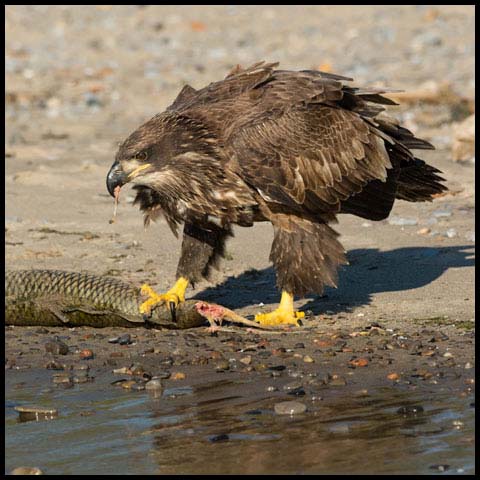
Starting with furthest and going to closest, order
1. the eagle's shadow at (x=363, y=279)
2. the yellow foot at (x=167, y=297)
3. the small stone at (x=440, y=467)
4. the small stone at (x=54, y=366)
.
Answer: the eagle's shadow at (x=363, y=279) < the yellow foot at (x=167, y=297) < the small stone at (x=54, y=366) < the small stone at (x=440, y=467)

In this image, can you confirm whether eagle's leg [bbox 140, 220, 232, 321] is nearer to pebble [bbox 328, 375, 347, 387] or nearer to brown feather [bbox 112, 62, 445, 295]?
brown feather [bbox 112, 62, 445, 295]

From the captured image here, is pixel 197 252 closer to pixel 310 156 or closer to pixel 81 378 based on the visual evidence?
pixel 310 156

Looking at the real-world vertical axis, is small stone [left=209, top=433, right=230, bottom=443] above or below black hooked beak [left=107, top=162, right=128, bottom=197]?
below

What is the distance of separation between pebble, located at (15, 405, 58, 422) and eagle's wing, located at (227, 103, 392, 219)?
2216 millimetres

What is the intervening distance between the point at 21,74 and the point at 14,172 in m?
7.16

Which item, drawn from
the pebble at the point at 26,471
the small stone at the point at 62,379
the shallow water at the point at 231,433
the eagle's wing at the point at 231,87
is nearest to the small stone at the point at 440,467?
the shallow water at the point at 231,433

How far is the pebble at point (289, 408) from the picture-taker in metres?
6.51

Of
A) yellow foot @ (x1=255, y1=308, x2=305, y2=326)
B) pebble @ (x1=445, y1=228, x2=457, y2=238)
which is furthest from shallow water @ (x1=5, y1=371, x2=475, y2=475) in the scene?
pebble @ (x1=445, y1=228, x2=457, y2=238)

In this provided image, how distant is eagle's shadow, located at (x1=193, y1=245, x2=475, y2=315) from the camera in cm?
919

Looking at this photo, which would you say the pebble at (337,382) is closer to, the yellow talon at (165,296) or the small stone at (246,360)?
the small stone at (246,360)

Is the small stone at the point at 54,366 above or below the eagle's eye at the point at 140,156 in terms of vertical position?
below

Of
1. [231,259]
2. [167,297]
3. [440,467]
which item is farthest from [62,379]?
[231,259]

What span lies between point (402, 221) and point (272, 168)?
3114 millimetres

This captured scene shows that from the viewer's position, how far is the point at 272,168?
8.15 metres
